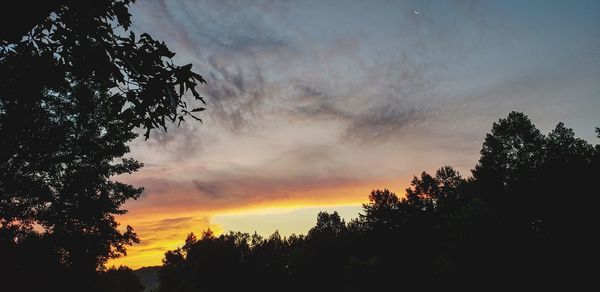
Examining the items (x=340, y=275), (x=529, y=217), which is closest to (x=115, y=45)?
(x=529, y=217)

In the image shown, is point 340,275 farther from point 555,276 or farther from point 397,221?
point 555,276

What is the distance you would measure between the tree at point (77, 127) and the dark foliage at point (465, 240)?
28.8 meters

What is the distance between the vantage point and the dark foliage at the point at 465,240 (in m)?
30.9

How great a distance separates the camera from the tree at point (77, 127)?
4660 mm

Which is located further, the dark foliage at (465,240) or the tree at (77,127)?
the dark foliage at (465,240)

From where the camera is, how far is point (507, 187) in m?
51.2

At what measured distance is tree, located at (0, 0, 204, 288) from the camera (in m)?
4.66

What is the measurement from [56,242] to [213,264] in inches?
2341

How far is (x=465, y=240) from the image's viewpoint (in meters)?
32.3

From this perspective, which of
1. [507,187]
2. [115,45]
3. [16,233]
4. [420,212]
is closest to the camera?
[115,45]

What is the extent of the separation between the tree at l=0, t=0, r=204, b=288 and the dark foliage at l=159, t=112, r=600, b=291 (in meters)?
28.8

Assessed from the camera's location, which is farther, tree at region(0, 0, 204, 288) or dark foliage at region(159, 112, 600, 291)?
dark foliage at region(159, 112, 600, 291)

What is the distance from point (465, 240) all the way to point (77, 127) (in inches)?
→ 1204

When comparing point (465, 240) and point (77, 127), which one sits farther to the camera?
point (465, 240)
